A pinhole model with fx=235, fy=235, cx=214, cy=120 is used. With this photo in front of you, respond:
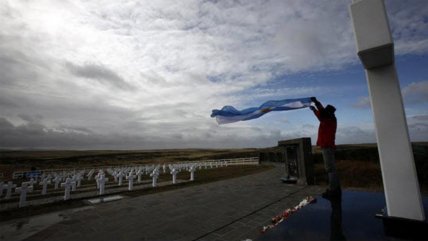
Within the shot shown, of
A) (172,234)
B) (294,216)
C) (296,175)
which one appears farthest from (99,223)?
(296,175)

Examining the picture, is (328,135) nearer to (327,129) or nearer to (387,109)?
(327,129)

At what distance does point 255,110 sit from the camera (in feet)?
27.0

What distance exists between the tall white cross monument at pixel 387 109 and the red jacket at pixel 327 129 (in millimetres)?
2543

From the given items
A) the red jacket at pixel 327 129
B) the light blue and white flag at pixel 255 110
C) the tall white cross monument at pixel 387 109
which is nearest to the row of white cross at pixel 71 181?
the light blue and white flag at pixel 255 110

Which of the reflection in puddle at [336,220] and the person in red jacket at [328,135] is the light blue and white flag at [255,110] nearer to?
the person in red jacket at [328,135]

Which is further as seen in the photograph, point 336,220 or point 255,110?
point 255,110

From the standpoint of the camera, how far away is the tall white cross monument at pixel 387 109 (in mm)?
4145

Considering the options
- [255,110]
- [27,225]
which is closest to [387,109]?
[255,110]

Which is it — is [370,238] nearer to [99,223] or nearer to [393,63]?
[393,63]

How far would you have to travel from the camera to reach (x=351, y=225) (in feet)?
15.6

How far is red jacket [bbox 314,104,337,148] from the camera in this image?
711cm

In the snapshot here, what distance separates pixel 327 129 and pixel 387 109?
2771 mm

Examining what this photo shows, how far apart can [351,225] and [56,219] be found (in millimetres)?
8291

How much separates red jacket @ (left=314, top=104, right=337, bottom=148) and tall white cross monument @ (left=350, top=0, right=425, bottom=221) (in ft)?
8.34
